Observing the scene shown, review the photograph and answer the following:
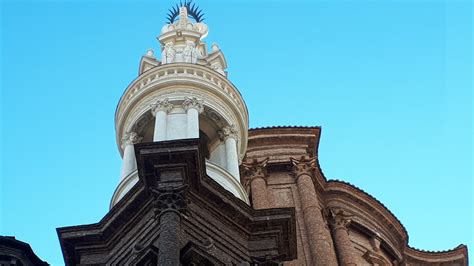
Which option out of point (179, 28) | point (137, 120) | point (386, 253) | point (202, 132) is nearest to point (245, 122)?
point (202, 132)

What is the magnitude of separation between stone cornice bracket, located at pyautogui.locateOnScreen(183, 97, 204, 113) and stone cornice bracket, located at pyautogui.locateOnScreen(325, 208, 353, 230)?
1162 centimetres

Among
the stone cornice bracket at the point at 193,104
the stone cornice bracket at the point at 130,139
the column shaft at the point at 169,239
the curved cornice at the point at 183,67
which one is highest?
the curved cornice at the point at 183,67

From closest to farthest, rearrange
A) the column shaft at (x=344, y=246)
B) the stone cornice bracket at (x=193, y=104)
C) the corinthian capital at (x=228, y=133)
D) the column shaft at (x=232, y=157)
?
the column shaft at (x=232, y=157) < the stone cornice bracket at (x=193, y=104) < the corinthian capital at (x=228, y=133) < the column shaft at (x=344, y=246)

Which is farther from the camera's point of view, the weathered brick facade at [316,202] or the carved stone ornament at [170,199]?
the weathered brick facade at [316,202]


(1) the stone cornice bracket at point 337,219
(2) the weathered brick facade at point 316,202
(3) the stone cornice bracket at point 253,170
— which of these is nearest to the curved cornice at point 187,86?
(2) the weathered brick facade at point 316,202

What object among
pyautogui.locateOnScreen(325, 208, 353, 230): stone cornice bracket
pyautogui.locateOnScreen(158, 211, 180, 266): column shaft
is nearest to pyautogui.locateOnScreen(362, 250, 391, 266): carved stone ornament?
pyautogui.locateOnScreen(325, 208, 353, 230): stone cornice bracket

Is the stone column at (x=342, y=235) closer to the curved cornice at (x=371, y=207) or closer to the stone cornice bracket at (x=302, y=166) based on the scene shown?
the curved cornice at (x=371, y=207)

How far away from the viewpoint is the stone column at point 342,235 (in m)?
31.9

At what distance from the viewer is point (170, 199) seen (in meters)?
18.8

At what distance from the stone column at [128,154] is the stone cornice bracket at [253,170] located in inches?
360

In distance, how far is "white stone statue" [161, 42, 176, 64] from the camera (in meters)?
27.6

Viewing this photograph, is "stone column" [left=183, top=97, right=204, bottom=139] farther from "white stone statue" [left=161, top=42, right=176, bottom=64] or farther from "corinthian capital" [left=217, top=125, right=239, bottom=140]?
"white stone statue" [left=161, top=42, right=176, bottom=64]

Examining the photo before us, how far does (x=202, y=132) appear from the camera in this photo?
2611cm

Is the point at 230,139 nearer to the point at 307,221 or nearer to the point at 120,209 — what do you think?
the point at 120,209
